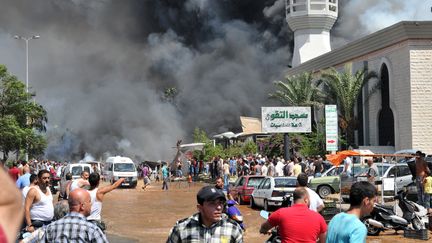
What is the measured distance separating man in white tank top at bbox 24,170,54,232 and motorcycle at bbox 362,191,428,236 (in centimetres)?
719

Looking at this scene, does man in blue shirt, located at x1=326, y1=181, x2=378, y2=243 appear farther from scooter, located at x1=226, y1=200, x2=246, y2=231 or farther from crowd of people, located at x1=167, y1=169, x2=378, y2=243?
scooter, located at x1=226, y1=200, x2=246, y2=231

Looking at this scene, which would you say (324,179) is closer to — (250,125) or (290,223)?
(290,223)

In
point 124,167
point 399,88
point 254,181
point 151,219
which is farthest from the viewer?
point 124,167

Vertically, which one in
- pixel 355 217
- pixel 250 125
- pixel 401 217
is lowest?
pixel 401 217

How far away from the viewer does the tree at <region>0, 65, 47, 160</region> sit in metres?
35.3

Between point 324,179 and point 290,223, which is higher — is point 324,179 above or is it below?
below

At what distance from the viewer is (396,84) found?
36188mm

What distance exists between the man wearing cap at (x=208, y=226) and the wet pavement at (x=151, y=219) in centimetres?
946

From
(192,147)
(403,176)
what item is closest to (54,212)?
(403,176)

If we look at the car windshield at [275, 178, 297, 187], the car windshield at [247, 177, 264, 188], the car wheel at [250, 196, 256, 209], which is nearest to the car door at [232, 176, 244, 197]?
the car windshield at [247, 177, 264, 188]

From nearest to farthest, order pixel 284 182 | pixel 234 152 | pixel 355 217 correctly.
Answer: pixel 355 217, pixel 284 182, pixel 234 152

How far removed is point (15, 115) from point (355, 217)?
114 ft

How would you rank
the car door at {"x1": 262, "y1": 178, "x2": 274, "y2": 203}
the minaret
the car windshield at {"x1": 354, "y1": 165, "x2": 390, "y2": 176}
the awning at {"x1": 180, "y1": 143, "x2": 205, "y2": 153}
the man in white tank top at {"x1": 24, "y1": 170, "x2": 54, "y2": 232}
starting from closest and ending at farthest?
the man in white tank top at {"x1": 24, "y1": 170, "x2": 54, "y2": 232} < the car door at {"x1": 262, "y1": 178, "x2": 274, "y2": 203} < the car windshield at {"x1": 354, "y1": 165, "x2": 390, "y2": 176} < the awning at {"x1": 180, "y1": 143, "x2": 205, "y2": 153} < the minaret

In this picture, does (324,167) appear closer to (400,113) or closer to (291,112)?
(291,112)
